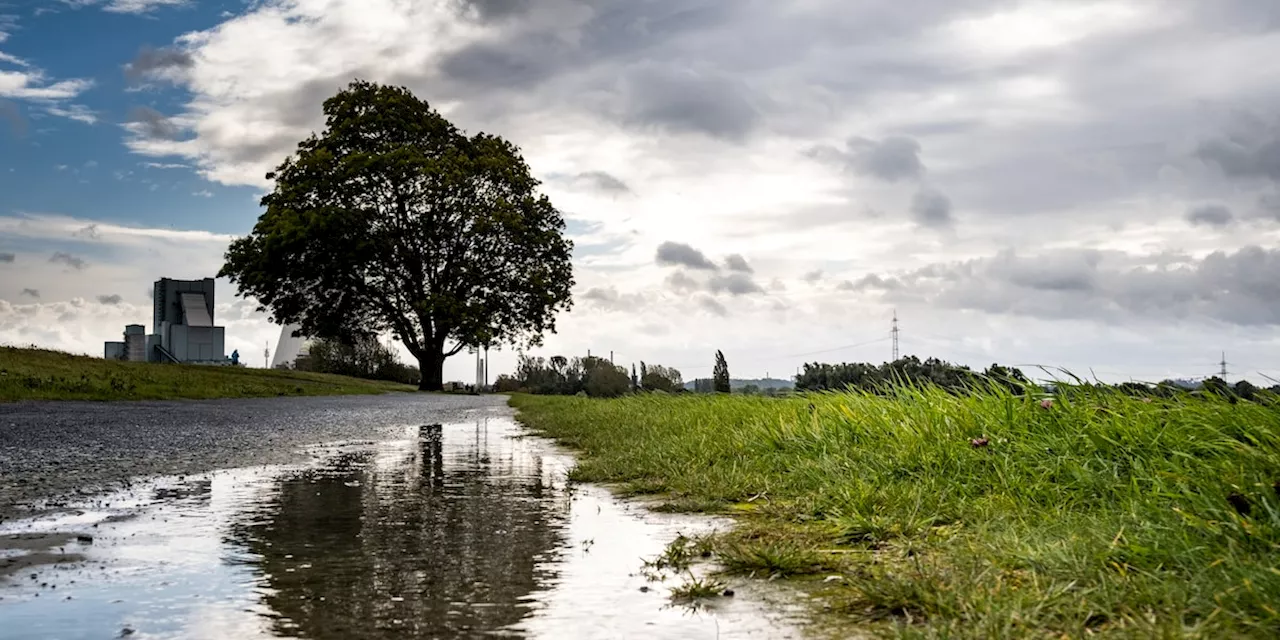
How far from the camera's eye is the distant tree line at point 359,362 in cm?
5541

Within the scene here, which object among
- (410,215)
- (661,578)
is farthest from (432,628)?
(410,215)

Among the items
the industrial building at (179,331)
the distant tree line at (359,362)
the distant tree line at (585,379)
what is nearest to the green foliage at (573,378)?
the distant tree line at (585,379)

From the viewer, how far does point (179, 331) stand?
41719 millimetres

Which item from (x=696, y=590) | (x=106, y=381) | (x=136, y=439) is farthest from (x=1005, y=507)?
(x=106, y=381)

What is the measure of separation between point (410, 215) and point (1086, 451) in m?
37.0

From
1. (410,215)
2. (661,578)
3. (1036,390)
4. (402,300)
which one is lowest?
(661,578)

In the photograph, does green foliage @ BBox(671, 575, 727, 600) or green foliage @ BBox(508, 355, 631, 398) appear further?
green foliage @ BBox(508, 355, 631, 398)

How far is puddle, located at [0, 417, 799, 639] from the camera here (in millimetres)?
2836

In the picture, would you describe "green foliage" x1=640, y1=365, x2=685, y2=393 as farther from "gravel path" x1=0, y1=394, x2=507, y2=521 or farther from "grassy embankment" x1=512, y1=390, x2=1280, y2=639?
"grassy embankment" x1=512, y1=390, x2=1280, y2=639

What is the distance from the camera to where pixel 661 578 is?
11.4 feet

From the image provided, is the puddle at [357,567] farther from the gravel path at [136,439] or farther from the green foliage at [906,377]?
the green foliage at [906,377]

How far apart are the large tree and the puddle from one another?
32.8 meters

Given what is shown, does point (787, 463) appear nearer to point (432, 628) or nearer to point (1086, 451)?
point (1086, 451)

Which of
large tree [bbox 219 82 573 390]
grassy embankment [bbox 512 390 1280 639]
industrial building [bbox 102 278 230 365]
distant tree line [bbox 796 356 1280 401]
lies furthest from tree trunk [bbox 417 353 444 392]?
grassy embankment [bbox 512 390 1280 639]
